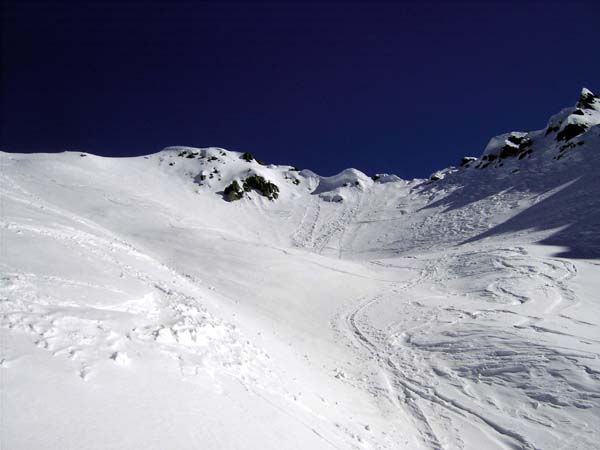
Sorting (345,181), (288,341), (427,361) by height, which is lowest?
(288,341)

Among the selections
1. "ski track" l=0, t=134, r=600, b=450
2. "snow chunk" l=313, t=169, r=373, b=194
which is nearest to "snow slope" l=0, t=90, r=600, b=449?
"ski track" l=0, t=134, r=600, b=450

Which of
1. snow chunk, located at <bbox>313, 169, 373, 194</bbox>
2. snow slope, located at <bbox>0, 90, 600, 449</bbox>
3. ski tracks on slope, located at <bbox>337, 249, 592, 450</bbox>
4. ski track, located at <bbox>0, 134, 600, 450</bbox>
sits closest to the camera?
snow slope, located at <bbox>0, 90, 600, 449</bbox>

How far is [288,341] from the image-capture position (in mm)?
12250

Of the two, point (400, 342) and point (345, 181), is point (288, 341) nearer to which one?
point (400, 342)

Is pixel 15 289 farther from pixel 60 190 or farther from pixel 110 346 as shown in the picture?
pixel 60 190

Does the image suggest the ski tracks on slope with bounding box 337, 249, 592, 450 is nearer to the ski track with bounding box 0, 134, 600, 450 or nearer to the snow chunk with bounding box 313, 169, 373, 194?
the ski track with bounding box 0, 134, 600, 450

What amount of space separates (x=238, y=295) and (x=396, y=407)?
9397 mm

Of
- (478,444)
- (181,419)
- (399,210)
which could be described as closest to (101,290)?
(181,419)

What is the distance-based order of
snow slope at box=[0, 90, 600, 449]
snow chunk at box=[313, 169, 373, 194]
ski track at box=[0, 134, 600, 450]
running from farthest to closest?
snow chunk at box=[313, 169, 373, 194] < ski track at box=[0, 134, 600, 450] < snow slope at box=[0, 90, 600, 449]

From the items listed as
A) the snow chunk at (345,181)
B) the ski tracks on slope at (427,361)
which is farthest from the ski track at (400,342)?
the snow chunk at (345,181)

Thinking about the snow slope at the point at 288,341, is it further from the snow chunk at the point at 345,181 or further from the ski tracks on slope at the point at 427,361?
the snow chunk at the point at 345,181

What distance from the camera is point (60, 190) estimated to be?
33.1 m

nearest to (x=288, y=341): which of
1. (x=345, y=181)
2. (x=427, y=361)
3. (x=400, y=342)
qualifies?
(x=400, y=342)

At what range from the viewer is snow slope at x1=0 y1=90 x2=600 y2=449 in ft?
16.0
